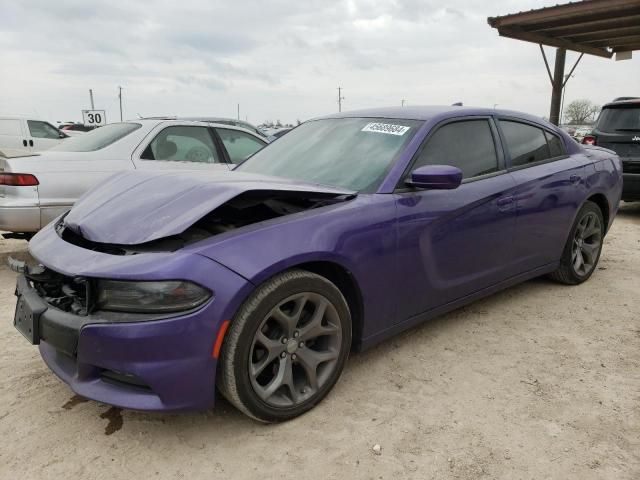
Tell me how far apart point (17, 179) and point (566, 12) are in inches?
325

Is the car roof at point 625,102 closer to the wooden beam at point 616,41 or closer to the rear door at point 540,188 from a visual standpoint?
the wooden beam at point 616,41

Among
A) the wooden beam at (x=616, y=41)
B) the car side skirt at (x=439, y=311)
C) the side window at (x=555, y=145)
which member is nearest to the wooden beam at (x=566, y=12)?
the wooden beam at (x=616, y=41)

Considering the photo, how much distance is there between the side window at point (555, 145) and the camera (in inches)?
160

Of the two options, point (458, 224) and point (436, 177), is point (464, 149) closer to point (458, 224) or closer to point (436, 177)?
point (458, 224)

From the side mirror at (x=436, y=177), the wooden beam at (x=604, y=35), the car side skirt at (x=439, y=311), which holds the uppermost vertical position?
the wooden beam at (x=604, y=35)

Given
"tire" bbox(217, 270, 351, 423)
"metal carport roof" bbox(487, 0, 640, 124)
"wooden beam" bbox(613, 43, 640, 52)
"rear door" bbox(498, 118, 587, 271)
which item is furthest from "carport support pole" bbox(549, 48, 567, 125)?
"tire" bbox(217, 270, 351, 423)

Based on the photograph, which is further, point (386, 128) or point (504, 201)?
point (504, 201)

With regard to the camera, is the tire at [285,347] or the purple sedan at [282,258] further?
the tire at [285,347]

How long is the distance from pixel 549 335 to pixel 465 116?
156cm

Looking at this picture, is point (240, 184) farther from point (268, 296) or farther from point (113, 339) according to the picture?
point (113, 339)

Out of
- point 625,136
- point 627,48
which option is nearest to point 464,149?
point 625,136

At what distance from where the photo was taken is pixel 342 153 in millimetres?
3129

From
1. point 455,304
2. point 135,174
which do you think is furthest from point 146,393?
point 455,304

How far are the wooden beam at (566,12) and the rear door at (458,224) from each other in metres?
5.96
